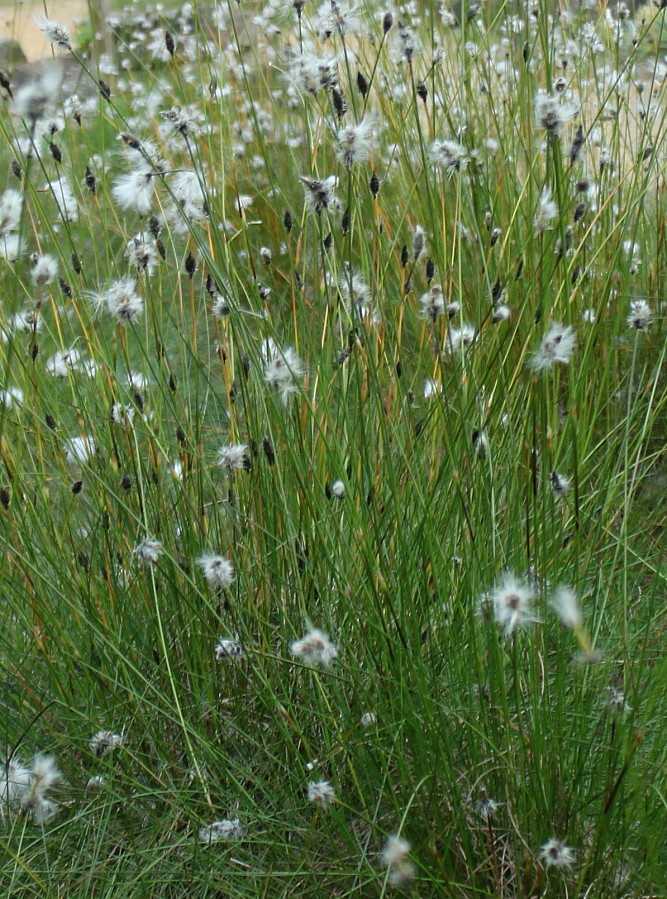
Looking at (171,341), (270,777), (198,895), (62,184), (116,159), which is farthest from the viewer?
(116,159)

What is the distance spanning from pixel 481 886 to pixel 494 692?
0.29 m

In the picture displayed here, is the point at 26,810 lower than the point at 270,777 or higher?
higher

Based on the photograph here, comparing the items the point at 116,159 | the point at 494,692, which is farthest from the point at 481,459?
the point at 116,159

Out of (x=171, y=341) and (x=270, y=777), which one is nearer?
(x=270, y=777)

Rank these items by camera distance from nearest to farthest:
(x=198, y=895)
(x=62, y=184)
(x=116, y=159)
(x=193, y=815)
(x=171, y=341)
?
1. (x=193, y=815)
2. (x=198, y=895)
3. (x=62, y=184)
4. (x=171, y=341)
5. (x=116, y=159)

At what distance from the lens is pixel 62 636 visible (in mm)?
1644

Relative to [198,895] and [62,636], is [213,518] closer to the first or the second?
[62,636]

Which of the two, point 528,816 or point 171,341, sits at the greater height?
point 528,816

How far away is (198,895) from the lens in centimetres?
142

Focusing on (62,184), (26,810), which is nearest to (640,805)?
(26,810)

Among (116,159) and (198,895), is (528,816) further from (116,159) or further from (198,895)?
(116,159)

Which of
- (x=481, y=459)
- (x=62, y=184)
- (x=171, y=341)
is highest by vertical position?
(x=62, y=184)

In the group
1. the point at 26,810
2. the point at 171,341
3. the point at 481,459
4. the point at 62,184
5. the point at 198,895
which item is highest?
the point at 62,184

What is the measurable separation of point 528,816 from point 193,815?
1.56ft
